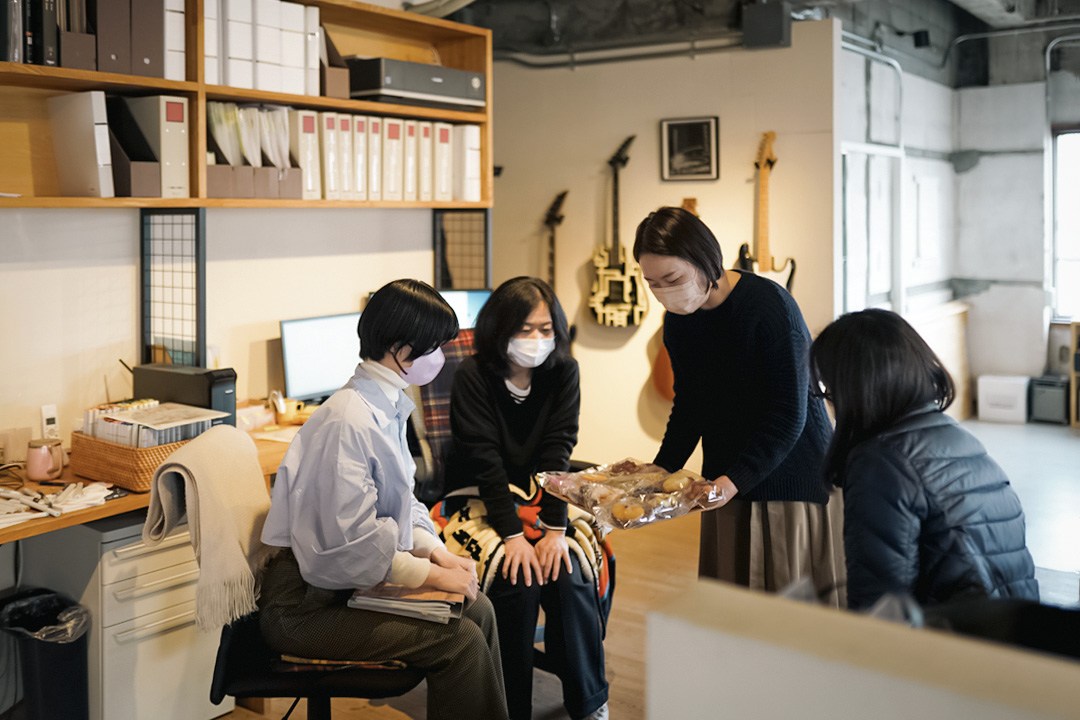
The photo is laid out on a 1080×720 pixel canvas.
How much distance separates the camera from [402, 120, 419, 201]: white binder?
378cm

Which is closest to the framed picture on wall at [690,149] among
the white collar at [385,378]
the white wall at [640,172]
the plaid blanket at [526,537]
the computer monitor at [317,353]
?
the white wall at [640,172]

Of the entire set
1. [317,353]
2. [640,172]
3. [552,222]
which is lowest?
[317,353]

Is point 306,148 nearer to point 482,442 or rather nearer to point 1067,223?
point 482,442

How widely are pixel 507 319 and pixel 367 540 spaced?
0.84 m

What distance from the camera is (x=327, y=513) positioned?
A: 76.7 inches

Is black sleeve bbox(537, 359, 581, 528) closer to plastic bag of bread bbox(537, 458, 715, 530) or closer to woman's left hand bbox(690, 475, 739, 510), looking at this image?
plastic bag of bread bbox(537, 458, 715, 530)

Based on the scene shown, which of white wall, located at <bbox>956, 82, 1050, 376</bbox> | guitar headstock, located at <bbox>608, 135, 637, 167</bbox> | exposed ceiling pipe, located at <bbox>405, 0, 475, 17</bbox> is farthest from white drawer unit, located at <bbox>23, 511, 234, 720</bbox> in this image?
white wall, located at <bbox>956, 82, 1050, 376</bbox>

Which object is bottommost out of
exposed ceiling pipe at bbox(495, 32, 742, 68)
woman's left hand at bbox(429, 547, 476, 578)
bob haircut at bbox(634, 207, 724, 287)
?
woman's left hand at bbox(429, 547, 476, 578)

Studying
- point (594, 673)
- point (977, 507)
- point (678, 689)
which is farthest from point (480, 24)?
point (678, 689)

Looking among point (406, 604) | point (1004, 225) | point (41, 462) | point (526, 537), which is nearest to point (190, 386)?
point (41, 462)

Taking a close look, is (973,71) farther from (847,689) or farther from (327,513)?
(847,689)

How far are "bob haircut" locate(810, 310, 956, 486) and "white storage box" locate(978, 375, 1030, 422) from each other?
20.0 ft

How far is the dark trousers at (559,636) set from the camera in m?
2.52

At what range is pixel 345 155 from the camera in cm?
355
